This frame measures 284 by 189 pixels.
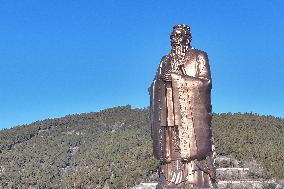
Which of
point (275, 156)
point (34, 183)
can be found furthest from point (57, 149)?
point (275, 156)

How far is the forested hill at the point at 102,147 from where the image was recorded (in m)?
75.8

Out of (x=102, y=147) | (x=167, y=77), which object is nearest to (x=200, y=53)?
(x=167, y=77)

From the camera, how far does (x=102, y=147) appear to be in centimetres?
11388

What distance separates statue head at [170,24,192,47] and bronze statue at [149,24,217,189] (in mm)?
388

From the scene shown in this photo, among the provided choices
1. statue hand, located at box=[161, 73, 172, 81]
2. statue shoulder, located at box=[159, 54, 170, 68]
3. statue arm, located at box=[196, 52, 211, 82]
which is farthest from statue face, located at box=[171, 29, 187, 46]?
statue hand, located at box=[161, 73, 172, 81]

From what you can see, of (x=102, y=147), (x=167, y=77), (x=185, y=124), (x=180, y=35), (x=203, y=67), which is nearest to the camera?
(x=185, y=124)

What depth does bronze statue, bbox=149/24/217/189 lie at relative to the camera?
15344mm

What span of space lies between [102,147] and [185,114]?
99.0 meters

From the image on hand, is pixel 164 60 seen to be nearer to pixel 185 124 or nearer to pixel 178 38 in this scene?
pixel 178 38

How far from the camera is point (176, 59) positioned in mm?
16000

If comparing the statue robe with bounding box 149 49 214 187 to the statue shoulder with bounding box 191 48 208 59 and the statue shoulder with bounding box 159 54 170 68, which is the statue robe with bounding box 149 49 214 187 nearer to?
the statue shoulder with bounding box 191 48 208 59

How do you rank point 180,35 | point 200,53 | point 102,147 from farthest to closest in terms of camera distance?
point 102,147 → point 180,35 → point 200,53

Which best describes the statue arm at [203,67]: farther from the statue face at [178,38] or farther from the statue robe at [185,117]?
the statue face at [178,38]

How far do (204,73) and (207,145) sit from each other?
1.60m
